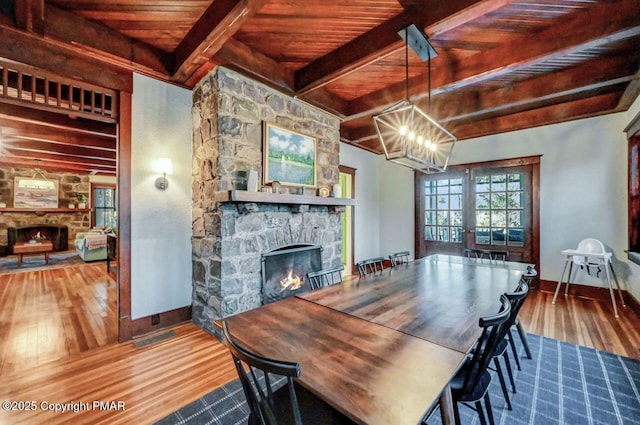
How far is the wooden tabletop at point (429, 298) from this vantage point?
4.41 ft

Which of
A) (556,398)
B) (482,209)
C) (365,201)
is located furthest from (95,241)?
(482,209)

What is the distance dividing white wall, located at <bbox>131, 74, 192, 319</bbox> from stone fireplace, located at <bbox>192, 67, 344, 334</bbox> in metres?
0.13

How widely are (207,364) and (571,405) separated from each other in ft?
9.01

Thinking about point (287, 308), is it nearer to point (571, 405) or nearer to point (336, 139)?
point (571, 405)

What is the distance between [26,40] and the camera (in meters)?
2.29

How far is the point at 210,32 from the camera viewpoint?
2.17 m

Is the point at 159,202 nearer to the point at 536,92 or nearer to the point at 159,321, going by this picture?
the point at 159,321

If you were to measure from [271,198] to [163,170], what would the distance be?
1230 millimetres

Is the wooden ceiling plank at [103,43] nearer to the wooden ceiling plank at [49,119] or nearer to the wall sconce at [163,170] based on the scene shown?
the wall sconce at [163,170]

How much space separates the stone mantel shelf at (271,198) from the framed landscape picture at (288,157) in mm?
293

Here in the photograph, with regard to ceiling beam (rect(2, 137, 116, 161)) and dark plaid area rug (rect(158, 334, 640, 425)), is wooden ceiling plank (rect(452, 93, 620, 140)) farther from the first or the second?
ceiling beam (rect(2, 137, 116, 161))

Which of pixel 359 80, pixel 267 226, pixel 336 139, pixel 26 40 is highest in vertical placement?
pixel 359 80

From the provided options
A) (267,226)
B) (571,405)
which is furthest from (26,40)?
(571,405)

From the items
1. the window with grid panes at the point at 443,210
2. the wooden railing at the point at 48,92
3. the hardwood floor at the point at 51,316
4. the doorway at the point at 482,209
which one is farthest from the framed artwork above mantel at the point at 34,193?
the window with grid panes at the point at 443,210
